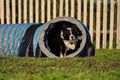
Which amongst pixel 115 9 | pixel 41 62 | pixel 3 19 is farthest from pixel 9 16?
pixel 41 62

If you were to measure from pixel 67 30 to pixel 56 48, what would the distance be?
57 cm

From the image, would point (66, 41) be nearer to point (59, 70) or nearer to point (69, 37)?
point (69, 37)

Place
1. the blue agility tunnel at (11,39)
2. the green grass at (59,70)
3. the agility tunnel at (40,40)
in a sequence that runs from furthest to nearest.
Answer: the blue agility tunnel at (11,39)
the agility tunnel at (40,40)
the green grass at (59,70)

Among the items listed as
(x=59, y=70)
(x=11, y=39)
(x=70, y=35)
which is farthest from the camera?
(x=11, y=39)

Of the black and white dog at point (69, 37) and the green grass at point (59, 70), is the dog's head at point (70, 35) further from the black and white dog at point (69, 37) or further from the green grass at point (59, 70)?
the green grass at point (59, 70)

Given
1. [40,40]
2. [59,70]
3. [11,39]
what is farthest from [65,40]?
[59,70]

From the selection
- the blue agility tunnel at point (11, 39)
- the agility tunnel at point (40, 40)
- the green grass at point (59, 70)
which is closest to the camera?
the green grass at point (59, 70)

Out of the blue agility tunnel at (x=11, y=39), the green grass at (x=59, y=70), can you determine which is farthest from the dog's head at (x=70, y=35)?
the green grass at (x=59, y=70)

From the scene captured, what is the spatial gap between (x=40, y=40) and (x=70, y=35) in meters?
0.89

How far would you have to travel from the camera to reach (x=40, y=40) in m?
9.52

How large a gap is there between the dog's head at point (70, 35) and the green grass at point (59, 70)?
1821 mm

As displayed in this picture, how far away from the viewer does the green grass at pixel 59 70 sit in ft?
19.2

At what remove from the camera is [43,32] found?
967 cm

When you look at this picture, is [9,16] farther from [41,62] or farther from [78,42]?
[41,62]
